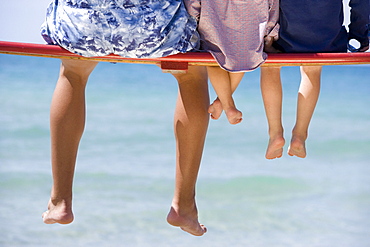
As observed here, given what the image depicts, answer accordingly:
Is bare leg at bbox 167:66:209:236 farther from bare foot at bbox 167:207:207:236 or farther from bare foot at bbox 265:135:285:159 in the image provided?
bare foot at bbox 265:135:285:159

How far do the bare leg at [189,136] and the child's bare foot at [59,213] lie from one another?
0.27 meters

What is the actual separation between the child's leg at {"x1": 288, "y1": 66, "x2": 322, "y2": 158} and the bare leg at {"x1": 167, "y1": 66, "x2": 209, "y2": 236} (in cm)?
30

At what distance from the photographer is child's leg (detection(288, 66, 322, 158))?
2.01 m

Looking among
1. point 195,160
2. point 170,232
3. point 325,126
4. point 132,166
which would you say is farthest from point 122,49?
point 325,126

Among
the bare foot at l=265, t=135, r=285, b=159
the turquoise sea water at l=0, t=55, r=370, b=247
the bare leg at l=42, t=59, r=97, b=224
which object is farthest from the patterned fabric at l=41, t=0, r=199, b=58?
the turquoise sea water at l=0, t=55, r=370, b=247

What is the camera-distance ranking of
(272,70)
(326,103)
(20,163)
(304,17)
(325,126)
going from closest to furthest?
(304,17) → (272,70) → (20,163) → (325,126) → (326,103)

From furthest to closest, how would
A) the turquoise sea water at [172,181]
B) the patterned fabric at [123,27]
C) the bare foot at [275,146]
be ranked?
the turquoise sea water at [172,181] < the bare foot at [275,146] < the patterned fabric at [123,27]

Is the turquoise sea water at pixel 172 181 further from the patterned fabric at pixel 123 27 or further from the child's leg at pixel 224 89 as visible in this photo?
the patterned fabric at pixel 123 27

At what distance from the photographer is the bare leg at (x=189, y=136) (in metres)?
1.87

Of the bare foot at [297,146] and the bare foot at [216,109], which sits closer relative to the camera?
the bare foot at [216,109]

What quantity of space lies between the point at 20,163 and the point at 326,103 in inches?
159

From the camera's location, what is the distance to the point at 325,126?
6.36m

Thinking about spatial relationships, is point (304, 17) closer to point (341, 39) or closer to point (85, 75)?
point (341, 39)

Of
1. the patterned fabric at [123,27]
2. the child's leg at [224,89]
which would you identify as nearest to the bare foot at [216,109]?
the child's leg at [224,89]
